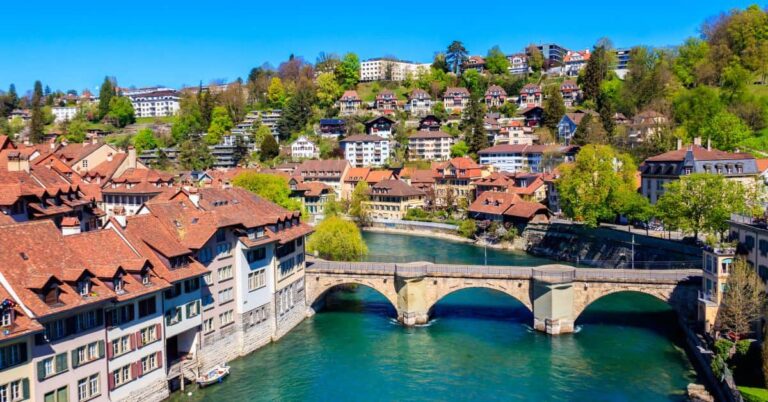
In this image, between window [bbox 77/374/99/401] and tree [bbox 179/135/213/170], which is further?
tree [bbox 179/135/213/170]

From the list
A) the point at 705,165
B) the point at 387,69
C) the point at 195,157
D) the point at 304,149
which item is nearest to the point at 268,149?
the point at 304,149

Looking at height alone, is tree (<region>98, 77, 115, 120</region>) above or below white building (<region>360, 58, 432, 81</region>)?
Result: below

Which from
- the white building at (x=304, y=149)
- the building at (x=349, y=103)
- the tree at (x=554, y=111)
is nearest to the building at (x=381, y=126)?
the white building at (x=304, y=149)

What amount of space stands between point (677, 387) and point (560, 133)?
303 feet

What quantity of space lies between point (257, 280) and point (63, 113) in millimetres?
162648

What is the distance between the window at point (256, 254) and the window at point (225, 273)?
1491mm

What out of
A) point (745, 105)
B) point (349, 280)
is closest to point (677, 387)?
point (349, 280)

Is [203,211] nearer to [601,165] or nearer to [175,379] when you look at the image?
[175,379]

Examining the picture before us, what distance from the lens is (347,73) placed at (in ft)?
566

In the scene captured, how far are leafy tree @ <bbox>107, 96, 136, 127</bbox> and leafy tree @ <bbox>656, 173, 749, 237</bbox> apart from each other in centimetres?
14249

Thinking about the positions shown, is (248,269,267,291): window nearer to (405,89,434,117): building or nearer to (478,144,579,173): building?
(478,144,579,173): building

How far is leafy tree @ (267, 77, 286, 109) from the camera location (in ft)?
554

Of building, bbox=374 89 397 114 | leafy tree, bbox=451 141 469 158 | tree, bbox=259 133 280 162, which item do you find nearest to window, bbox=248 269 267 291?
leafy tree, bbox=451 141 469 158

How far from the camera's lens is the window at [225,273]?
41750 millimetres
